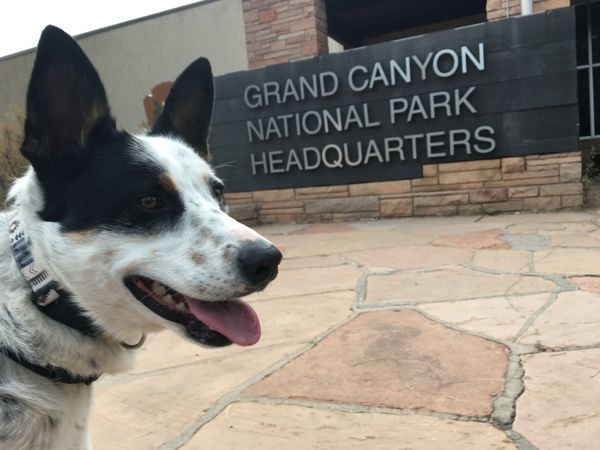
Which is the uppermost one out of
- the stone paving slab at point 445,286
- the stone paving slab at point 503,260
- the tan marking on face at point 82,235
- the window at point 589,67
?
the window at point 589,67

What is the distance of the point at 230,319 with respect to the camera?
147cm

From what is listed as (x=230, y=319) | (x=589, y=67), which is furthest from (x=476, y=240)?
(x=589, y=67)

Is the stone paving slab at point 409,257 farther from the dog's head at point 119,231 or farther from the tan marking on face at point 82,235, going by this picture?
the tan marking on face at point 82,235

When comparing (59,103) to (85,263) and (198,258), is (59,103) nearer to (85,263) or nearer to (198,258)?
(85,263)

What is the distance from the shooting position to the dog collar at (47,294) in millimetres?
1331

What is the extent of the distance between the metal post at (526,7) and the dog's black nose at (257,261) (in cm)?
529

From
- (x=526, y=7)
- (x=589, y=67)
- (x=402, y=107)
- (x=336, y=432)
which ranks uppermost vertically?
(x=526, y=7)

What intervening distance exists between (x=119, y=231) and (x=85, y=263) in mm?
124

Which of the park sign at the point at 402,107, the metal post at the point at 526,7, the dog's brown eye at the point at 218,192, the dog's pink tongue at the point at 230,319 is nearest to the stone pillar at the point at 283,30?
the park sign at the point at 402,107

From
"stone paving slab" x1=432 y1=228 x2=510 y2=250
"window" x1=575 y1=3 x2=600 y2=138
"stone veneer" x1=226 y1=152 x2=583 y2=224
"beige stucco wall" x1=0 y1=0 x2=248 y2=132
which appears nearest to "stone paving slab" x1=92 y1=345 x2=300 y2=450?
"stone paving slab" x1=432 y1=228 x2=510 y2=250

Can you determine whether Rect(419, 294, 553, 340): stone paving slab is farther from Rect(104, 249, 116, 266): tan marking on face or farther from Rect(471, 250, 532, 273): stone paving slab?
Rect(104, 249, 116, 266): tan marking on face

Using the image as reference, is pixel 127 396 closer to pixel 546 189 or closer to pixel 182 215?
pixel 182 215

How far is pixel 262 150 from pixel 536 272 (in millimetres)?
4187

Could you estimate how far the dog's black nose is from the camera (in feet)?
4.49
